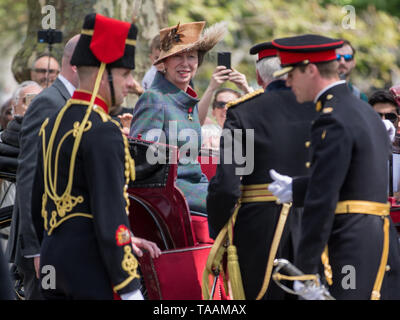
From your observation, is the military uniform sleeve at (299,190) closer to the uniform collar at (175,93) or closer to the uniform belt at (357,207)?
the uniform belt at (357,207)

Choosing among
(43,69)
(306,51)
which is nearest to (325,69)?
(306,51)

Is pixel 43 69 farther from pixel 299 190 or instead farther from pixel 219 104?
pixel 299 190

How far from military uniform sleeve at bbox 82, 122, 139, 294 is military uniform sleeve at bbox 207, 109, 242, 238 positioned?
3.39ft

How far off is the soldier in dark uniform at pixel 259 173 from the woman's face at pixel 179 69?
110 centimetres

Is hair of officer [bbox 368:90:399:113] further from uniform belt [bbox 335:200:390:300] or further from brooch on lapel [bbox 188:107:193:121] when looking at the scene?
uniform belt [bbox 335:200:390:300]

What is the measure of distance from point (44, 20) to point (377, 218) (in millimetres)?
5683

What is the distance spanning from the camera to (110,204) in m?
4.24

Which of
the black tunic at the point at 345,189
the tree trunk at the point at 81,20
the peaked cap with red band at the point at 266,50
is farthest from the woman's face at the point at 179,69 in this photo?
the tree trunk at the point at 81,20

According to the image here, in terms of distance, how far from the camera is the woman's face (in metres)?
6.44

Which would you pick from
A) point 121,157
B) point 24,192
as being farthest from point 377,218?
point 24,192

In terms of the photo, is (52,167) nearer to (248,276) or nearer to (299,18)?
(248,276)

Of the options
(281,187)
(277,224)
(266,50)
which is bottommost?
(277,224)

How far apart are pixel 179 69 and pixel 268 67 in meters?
1.04

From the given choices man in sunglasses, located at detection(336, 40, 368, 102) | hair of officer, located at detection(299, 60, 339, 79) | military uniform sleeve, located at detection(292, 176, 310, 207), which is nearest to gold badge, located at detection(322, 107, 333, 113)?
hair of officer, located at detection(299, 60, 339, 79)
